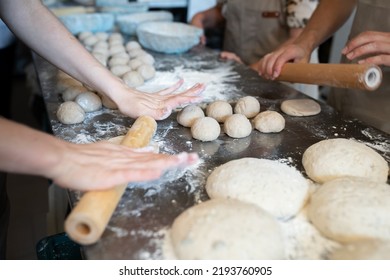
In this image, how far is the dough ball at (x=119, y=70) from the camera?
2.14m

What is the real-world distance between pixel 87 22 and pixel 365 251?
2.77 meters

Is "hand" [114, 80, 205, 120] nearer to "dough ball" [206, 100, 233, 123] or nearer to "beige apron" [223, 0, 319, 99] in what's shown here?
"dough ball" [206, 100, 233, 123]

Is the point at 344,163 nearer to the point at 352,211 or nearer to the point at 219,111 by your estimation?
the point at 352,211

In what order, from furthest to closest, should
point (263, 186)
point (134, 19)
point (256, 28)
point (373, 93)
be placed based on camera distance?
point (134, 19)
point (256, 28)
point (373, 93)
point (263, 186)

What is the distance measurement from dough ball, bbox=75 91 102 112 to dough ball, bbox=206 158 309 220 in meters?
0.78

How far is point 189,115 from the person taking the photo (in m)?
1.64

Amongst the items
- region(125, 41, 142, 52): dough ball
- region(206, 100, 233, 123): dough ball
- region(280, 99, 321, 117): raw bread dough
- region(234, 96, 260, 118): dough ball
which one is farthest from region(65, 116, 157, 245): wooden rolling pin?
region(125, 41, 142, 52): dough ball

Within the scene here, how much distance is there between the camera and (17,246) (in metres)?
2.52

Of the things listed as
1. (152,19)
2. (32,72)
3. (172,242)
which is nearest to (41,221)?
(32,72)

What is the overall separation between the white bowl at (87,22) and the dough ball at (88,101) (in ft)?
4.65

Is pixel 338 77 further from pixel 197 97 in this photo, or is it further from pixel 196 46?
pixel 196 46

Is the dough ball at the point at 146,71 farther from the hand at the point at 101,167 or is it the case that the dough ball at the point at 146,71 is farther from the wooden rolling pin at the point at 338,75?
the hand at the point at 101,167

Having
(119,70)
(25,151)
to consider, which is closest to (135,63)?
(119,70)

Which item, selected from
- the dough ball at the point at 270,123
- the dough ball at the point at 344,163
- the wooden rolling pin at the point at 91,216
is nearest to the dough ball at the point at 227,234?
the wooden rolling pin at the point at 91,216
